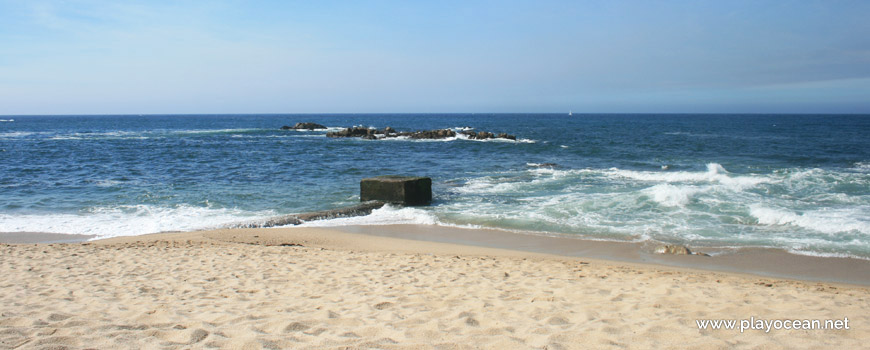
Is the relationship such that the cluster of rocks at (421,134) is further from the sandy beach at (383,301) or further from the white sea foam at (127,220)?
the sandy beach at (383,301)

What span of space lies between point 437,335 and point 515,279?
246 cm

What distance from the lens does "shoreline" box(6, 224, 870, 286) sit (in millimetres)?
7938

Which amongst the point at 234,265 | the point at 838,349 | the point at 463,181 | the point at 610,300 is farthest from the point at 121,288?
the point at 463,181

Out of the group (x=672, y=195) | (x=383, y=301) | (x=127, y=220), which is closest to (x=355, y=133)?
(x=127, y=220)

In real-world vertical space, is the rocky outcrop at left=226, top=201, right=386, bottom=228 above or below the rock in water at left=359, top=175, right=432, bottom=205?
below

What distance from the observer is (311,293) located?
5852 mm

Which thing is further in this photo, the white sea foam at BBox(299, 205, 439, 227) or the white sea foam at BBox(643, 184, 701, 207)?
the white sea foam at BBox(643, 184, 701, 207)

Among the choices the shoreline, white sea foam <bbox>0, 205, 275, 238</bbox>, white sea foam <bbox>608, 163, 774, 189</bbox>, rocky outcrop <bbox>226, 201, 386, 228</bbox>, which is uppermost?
white sea foam <bbox>608, 163, 774, 189</bbox>

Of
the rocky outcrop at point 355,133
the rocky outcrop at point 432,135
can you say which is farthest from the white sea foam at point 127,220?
the rocky outcrop at point 355,133

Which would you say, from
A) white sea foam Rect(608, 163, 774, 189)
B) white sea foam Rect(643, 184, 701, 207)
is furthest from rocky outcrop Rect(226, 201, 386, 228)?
white sea foam Rect(608, 163, 774, 189)

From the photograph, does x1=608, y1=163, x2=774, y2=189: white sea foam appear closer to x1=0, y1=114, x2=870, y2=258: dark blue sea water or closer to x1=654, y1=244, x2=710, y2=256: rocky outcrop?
x1=0, y1=114, x2=870, y2=258: dark blue sea water

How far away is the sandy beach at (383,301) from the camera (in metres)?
4.23

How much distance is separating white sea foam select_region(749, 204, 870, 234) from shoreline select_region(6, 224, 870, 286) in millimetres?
2419

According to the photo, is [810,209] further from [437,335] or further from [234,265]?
[234,265]
